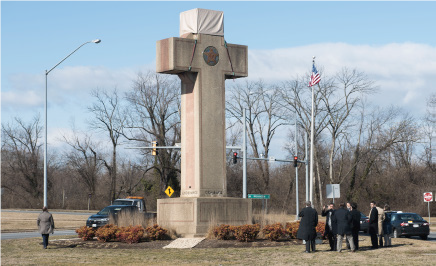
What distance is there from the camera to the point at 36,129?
312 feet

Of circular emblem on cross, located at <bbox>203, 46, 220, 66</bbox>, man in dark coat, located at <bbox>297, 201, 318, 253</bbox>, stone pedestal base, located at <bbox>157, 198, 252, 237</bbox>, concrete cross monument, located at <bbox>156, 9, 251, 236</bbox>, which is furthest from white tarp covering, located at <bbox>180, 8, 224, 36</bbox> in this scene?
man in dark coat, located at <bbox>297, 201, 318, 253</bbox>

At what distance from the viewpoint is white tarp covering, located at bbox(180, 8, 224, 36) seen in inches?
1075

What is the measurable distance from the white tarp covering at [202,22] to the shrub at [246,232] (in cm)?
814

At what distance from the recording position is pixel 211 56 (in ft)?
89.4

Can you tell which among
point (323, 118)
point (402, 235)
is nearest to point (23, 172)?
point (323, 118)

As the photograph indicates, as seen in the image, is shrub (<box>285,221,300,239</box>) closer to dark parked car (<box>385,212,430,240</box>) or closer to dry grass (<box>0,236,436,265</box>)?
dry grass (<box>0,236,436,265</box>)

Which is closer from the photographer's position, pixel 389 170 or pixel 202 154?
pixel 202 154

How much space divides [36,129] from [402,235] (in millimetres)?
72161

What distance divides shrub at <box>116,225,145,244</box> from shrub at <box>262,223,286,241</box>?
4.53 metres

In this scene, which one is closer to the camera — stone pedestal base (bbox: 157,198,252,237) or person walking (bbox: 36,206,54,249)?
person walking (bbox: 36,206,54,249)

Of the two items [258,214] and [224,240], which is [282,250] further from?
[258,214]

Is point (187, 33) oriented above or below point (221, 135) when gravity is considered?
above

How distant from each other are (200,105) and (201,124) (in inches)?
29.3

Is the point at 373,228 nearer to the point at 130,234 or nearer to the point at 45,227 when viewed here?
the point at 130,234
